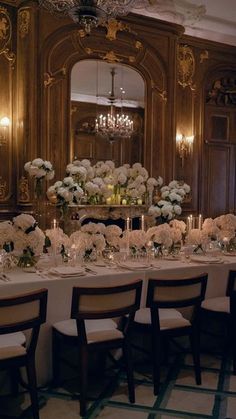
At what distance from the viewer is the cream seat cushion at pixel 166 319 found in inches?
145

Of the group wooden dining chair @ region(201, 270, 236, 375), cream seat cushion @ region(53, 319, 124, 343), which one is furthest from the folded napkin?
wooden dining chair @ region(201, 270, 236, 375)

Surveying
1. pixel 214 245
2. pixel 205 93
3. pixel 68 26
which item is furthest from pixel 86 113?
pixel 214 245

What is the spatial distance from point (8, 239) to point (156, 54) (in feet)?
16.2

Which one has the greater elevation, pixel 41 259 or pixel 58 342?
pixel 41 259

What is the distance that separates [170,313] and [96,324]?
2.30 ft

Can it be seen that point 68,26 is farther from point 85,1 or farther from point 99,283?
point 99,283

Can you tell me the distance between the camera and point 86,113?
7180 mm

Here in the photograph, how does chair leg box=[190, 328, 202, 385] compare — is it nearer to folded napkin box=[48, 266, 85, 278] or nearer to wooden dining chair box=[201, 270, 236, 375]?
wooden dining chair box=[201, 270, 236, 375]

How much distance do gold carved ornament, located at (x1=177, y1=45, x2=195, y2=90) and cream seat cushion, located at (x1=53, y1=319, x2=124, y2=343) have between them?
5.63 metres

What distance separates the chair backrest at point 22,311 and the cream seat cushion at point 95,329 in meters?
0.40

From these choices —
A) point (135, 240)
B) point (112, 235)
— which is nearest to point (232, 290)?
point (135, 240)

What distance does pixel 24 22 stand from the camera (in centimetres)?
645

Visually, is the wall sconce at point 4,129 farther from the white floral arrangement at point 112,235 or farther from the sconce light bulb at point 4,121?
the white floral arrangement at point 112,235

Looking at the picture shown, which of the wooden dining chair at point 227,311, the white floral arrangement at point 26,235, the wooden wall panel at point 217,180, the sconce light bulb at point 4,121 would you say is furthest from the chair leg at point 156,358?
the wooden wall panel at point 217,180
